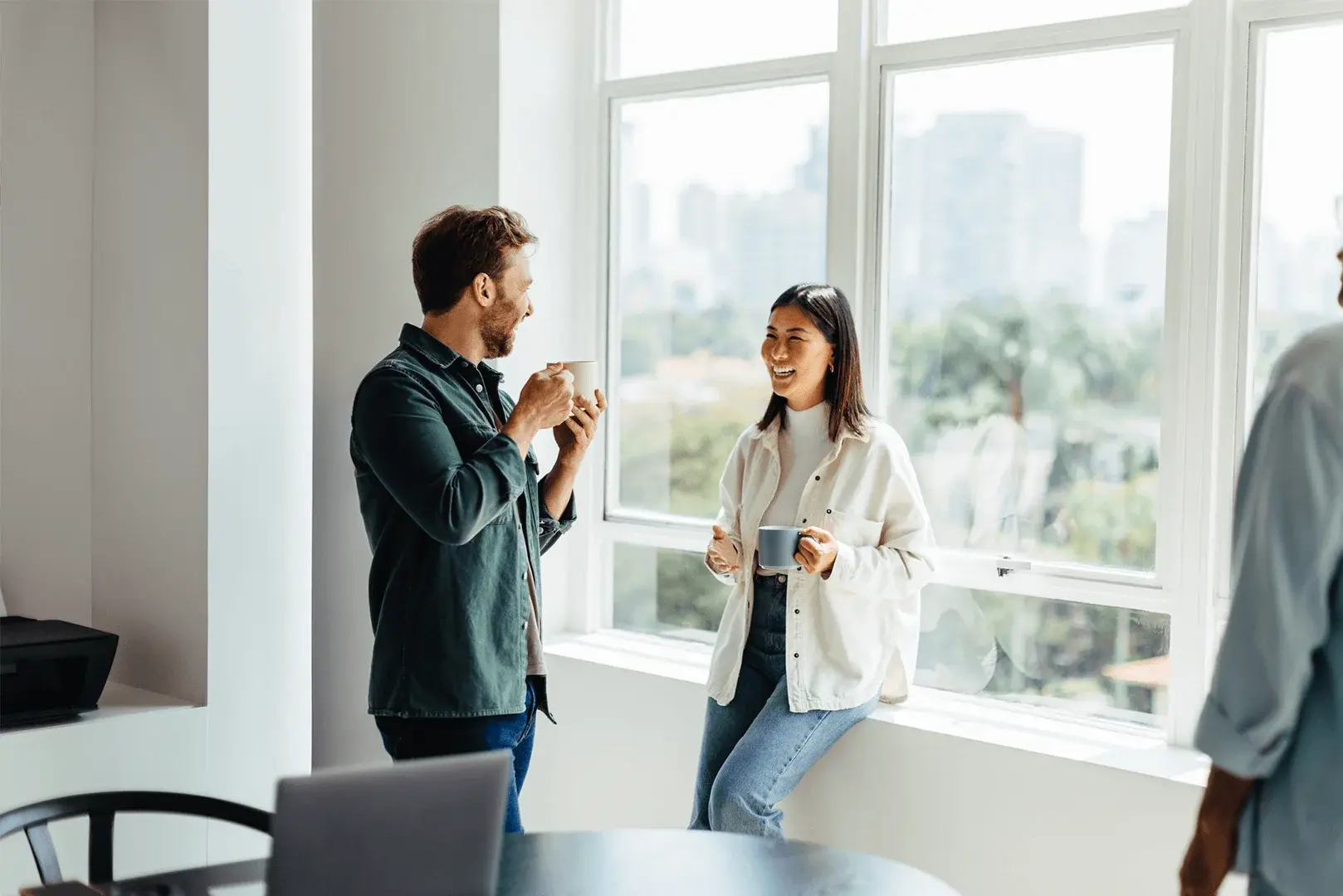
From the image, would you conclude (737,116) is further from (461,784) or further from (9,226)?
(461,784)

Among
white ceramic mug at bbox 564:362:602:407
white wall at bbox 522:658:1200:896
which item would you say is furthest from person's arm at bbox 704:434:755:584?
white ceramic mug at bbox 564:362:602:407

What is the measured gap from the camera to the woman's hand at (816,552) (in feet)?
8.39

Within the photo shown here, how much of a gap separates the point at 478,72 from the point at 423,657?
189cm

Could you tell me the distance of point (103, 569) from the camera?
9.13 feet

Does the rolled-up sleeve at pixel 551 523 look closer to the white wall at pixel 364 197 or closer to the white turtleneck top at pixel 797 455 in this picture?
the white turtleneck top at pixel 797 455

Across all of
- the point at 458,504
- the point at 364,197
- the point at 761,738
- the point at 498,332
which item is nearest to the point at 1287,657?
the point at 458,504

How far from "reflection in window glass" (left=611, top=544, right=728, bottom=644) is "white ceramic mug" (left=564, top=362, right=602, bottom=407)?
3.98 feet

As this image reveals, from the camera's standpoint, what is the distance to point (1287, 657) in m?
1.17

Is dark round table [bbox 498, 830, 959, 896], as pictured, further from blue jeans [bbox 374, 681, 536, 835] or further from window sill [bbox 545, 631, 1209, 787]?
window sill [bbox 545, 631, 1209, 787]

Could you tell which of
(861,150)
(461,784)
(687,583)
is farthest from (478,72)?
(461,784)

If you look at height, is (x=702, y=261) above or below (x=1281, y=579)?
above

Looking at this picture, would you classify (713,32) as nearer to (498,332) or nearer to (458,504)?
(498,332)

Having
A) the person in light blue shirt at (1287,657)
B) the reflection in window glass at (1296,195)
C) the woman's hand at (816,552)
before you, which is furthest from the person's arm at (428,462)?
the reflection in window glass at (1296,195)

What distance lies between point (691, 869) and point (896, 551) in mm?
1358
